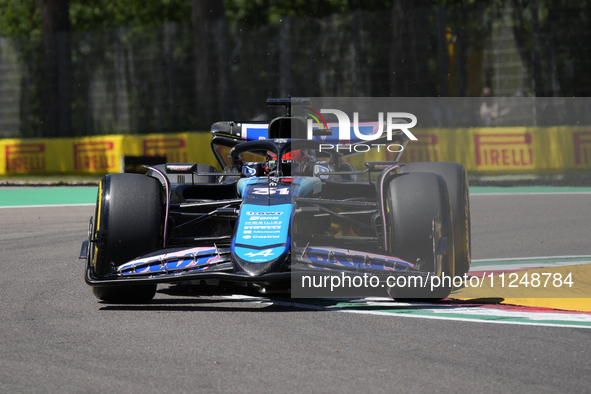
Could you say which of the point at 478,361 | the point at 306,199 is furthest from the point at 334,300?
the point at 478,361

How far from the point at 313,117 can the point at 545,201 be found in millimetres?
5788

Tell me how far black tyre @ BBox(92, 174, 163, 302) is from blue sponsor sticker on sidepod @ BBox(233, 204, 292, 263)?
0.64 meters

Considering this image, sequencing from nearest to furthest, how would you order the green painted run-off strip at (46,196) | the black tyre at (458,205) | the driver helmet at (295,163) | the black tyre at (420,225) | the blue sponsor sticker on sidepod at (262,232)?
the blue sponsor sticker on sidepod at (262,232) → the black tyre at (420,225) → the black tyre at (458,205) → the driver helmet at (295,163) → the green painted run-off strip at (46,196)

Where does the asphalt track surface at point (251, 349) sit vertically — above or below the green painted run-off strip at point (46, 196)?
below

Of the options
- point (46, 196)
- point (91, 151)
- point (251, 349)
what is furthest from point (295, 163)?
point (91, 151)

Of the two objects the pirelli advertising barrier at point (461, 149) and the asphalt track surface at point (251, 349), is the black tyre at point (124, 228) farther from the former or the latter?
the pirelli advertising barrier at point (461, 149)

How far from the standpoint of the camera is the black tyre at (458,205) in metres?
6.29

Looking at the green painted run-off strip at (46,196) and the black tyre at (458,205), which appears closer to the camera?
the black tyre at (458,205)

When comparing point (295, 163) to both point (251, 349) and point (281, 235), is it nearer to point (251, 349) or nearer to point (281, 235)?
point (281, 235)

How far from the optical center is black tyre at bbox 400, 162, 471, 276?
6.29m

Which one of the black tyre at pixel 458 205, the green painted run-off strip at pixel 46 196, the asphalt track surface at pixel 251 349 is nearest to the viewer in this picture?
the asphalt track surface at pixel 251 349

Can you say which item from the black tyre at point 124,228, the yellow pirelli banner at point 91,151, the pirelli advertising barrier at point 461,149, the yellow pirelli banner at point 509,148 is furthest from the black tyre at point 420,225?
the yellow pirelli banner at point 91,151

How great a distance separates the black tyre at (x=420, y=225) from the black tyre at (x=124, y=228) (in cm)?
158

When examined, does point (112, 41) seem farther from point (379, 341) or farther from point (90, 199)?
point (379, 341)
